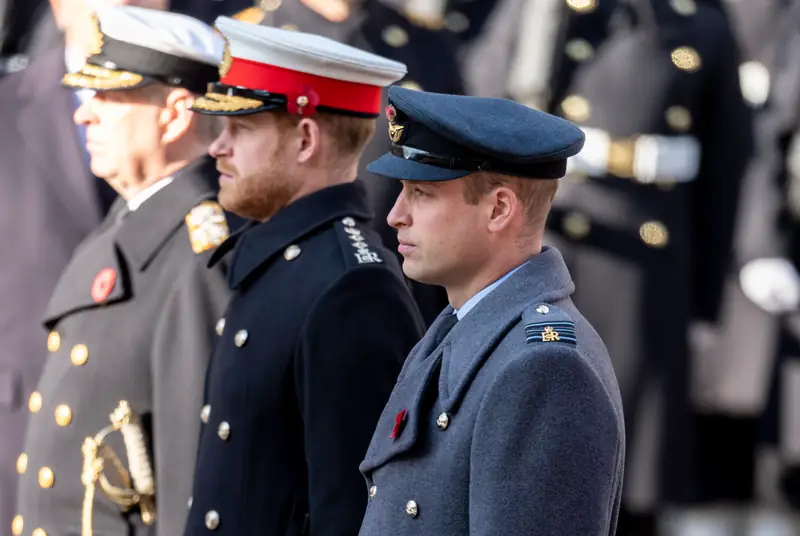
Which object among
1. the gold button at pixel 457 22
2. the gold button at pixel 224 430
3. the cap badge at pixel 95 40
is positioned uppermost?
the cap badge at pixel 95 40

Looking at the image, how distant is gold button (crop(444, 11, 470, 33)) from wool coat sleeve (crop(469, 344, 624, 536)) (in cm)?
326

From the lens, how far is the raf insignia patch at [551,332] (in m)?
2.48

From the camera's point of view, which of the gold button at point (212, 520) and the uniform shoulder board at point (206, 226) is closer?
the gold button at point (212, 520)

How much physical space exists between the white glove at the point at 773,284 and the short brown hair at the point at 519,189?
2.95 metres

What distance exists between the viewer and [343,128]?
3.47 m

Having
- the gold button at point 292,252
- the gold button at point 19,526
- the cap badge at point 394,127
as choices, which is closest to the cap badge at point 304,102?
the gold button at point 292,252

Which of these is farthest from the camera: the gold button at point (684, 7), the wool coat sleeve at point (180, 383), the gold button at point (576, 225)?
the gold button at point (684, 7)

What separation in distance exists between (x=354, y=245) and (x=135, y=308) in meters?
0.72

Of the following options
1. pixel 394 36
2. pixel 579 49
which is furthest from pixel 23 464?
pixel 579 49

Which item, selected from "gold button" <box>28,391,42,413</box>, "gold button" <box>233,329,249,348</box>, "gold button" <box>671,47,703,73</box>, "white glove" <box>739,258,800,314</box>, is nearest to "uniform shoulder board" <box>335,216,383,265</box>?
"gold button" <box>233,329,249,348</box>

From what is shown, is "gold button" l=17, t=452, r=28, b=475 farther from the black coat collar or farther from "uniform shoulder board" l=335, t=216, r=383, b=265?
"uniform shoulder board" l=335, t=216, r=383, b=265


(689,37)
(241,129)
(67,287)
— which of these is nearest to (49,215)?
(67,287)

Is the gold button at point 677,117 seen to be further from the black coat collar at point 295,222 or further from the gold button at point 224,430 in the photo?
the gold button at point 224,430

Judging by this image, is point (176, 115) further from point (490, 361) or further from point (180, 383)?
point (490, 361)
